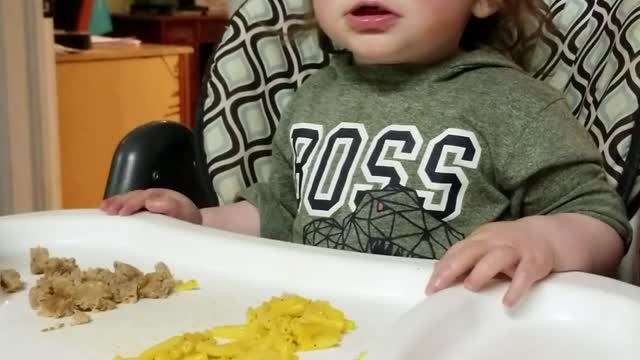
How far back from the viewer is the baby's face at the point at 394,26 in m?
0.93

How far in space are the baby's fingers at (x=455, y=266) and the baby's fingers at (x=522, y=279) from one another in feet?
0.10

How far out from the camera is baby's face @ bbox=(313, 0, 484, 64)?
93 cm

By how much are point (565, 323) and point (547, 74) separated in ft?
1.46

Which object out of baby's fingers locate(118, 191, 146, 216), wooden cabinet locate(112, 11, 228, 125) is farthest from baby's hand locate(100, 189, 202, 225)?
wooden cabinet locate(112, 11, 228, 125)

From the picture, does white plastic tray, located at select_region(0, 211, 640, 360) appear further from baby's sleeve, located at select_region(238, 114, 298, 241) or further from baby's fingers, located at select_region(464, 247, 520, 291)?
baby's sleeve, located at select_region(238, 114, 298, 241)

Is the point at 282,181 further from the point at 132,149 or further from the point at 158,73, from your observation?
the point at 158,73

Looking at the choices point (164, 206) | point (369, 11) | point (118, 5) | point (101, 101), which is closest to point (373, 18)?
point (369, 11)

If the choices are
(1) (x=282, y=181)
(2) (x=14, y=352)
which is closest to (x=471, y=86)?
(1) (x=282, y=181)

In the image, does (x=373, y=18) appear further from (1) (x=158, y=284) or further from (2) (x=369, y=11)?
(1) (x=158, y=284)

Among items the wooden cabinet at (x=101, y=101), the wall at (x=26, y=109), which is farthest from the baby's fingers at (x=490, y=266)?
the wooden cabinet at (x=101, y=101)

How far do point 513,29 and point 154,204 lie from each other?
442 millimetres

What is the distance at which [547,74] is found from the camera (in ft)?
3.42

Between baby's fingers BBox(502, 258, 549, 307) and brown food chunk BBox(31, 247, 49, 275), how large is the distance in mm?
377

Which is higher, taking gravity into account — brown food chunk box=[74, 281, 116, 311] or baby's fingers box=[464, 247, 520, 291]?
baby's fingers box=[464, 247, 520, 291]
